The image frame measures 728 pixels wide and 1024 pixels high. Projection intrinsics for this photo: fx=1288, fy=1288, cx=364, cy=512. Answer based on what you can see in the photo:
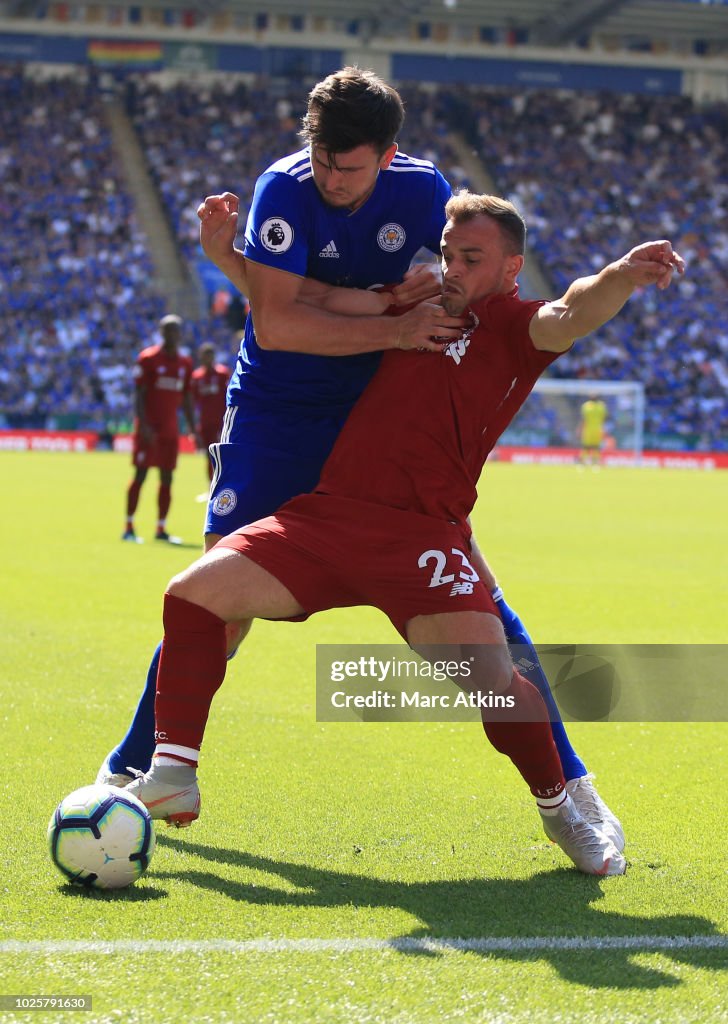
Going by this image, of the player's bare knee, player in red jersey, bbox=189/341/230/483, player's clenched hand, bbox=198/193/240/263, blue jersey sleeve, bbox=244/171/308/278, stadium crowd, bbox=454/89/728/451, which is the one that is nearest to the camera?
the player's bare knee

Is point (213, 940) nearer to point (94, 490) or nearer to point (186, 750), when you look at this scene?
point (186, 750)

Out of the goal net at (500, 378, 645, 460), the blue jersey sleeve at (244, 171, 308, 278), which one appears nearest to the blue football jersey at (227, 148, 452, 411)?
the blue jersey sleeve at (244, 171, 308, 278)

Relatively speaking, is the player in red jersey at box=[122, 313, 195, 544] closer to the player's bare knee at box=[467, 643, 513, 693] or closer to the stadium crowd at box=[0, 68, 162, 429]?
the player's bare knee at box=[467, 643, 513, 693]

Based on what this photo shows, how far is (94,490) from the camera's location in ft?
70.5

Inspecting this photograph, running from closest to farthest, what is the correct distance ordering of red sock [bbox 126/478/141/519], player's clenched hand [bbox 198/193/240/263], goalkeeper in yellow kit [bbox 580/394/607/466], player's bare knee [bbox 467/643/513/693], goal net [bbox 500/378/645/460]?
player's bare knee [bbox 467/643/513/693], player's clenched hand [bbox 198/193/240/263], red sock [bbox 126/478/141/519], goalkeeper in yellow kit [bbox 580/394/607/466], goal net [bbox 500/378/645/460]

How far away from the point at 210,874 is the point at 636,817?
1591 mm

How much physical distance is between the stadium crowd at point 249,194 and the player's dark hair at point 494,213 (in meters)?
31.8

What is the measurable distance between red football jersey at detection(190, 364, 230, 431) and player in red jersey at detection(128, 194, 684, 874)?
12788 millimetres

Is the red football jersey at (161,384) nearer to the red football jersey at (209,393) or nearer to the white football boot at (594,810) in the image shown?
the red football jersey at (209,393)

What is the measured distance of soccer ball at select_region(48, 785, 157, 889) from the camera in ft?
11.6

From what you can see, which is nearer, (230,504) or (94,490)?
(230,504)

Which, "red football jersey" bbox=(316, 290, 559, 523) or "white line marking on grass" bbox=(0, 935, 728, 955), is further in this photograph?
"red football jersey" bbox=(316, 290, 559, 523)

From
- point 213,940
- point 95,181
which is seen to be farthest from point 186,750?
point 95,181
